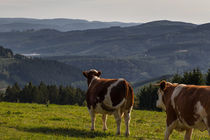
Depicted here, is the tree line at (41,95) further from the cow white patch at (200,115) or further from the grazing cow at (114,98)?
the cow white patch at (200,115)

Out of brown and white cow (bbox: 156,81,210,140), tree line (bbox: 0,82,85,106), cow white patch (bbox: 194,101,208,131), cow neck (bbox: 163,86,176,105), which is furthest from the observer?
tree line (bbox: 0,82,85,106)

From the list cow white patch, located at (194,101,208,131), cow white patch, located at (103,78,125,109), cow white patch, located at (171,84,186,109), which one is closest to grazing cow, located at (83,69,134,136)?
cow white patch, located at (103,78,125,109)

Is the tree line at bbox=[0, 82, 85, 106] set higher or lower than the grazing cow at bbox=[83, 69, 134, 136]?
lower

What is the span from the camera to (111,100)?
1805 centimetres

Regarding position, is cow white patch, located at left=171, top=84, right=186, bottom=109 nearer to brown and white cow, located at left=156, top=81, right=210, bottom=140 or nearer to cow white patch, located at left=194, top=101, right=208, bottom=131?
brown and white cow, located at left=156, top=81, right=210, bottom=140

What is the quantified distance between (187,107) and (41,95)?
350 feet

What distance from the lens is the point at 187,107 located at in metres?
13.7

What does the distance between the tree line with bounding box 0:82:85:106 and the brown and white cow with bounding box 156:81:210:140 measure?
98815 millimetres

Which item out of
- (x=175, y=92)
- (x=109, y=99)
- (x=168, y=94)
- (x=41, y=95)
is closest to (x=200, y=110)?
(x=175, y=92)

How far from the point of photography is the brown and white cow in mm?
12876

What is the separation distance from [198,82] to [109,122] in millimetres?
42224

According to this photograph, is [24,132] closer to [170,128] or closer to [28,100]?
[170,128]

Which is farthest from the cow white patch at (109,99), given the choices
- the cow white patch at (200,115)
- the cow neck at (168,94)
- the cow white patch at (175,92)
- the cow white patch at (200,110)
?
the cow white patch at (200,110)

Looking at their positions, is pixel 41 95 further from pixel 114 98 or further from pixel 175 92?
pixel 175 92
